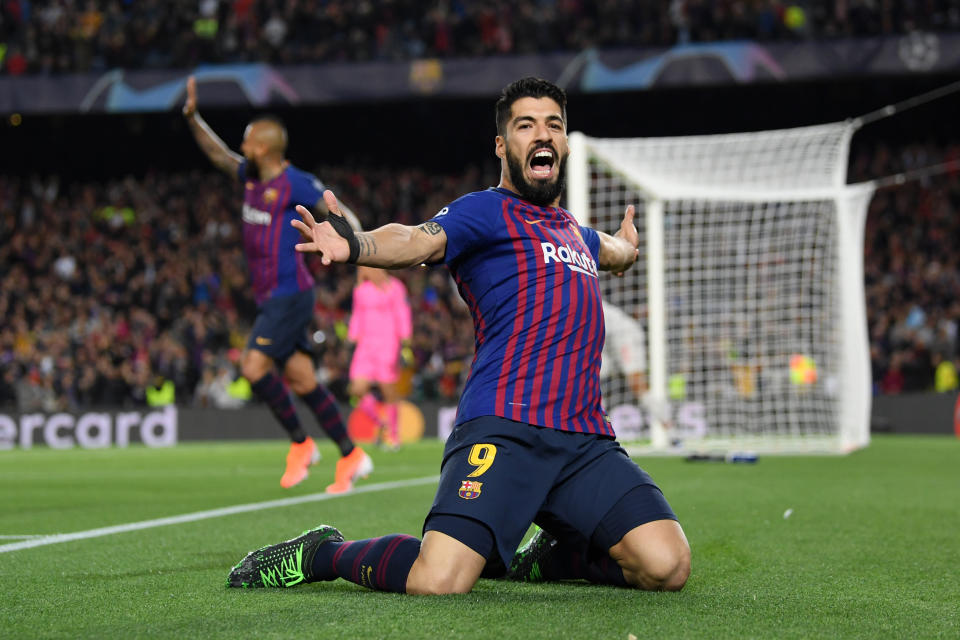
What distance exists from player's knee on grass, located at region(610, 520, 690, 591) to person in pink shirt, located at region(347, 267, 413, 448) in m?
8.90

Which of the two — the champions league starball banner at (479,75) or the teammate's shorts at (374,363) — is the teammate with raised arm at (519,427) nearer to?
the teammate's shorts at (374,363)

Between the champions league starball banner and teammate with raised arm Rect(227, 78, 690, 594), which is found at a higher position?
the champions league starball banner

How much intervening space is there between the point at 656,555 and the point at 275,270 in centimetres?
403

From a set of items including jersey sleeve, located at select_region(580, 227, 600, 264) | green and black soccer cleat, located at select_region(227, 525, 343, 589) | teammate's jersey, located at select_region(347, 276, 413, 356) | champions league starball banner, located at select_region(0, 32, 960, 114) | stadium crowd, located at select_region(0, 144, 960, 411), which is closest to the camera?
green and black soccer cleat, located at select_region(227, 525, 343, 589)

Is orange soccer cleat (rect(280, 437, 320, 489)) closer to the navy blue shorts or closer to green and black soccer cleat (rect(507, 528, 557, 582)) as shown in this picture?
the navy blue shorts

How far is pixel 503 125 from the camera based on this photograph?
3.46m

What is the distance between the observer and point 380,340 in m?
12.1

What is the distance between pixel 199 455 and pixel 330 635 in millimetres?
9795

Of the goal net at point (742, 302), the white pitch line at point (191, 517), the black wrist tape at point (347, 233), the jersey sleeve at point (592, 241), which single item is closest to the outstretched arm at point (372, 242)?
the black wrist tape at point (347, 233)

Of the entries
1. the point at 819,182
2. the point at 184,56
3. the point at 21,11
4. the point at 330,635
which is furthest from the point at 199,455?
the point at 21,11

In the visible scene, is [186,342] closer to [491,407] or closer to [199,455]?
[199,455]

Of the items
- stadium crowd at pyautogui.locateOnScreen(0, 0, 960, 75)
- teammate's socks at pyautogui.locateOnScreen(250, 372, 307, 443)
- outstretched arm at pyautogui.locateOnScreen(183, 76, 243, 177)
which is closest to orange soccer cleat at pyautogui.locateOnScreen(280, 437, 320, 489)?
teammate's socks at pyautogui.locateOnScreen(250, 372, 307, 443)

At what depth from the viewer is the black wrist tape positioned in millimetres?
2941

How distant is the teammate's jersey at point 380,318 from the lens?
12.1 meters
